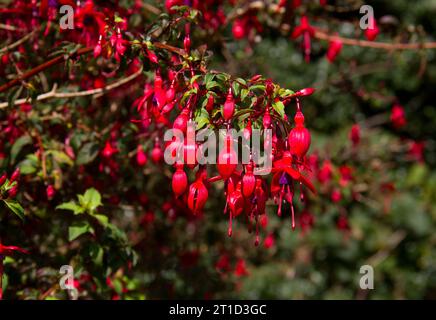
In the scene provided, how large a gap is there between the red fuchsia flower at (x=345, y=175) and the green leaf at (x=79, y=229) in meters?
1.27

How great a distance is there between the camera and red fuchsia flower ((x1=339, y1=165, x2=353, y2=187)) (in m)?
2.34

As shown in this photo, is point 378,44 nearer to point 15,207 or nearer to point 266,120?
point 266,120

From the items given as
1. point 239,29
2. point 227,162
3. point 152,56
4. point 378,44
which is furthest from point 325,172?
point 227,162

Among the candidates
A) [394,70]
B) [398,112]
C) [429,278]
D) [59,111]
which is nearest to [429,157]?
[394,70]

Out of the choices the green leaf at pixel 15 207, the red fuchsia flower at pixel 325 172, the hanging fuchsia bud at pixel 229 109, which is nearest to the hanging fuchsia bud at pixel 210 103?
the hanging fuchsia bud at pixel 229 109

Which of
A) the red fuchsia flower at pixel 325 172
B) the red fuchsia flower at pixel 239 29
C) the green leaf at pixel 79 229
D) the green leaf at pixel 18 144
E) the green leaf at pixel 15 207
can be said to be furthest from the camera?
the red fuchsia flower at pixel 325 172

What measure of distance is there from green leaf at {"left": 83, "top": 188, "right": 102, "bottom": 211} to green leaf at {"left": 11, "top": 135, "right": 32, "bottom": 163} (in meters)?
0.23

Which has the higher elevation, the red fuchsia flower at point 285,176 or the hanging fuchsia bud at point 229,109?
the hanging fuchsia bud at point 229,109

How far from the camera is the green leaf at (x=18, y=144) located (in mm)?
1471

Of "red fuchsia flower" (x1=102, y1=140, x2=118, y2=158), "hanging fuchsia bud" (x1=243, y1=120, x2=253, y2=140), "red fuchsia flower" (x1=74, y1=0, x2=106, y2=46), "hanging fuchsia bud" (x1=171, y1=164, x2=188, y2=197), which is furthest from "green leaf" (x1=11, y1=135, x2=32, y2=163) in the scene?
"hanging fuchsia bud" (x1=243, y1=120, x2=253, y2=140)

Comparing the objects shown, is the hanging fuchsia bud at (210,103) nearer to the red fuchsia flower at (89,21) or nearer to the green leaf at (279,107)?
the green leaf at (279,107)

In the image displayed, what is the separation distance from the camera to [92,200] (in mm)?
1411

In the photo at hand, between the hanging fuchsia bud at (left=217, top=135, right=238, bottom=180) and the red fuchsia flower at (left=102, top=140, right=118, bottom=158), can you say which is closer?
the hanging fuchsia bud at (left=217, top=135, right=238, bottom=180)

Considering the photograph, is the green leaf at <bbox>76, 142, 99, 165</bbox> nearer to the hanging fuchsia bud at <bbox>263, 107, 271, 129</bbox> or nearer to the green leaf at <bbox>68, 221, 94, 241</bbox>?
the green leaf at <bbox>68, 221, 94, 241</bbox>
